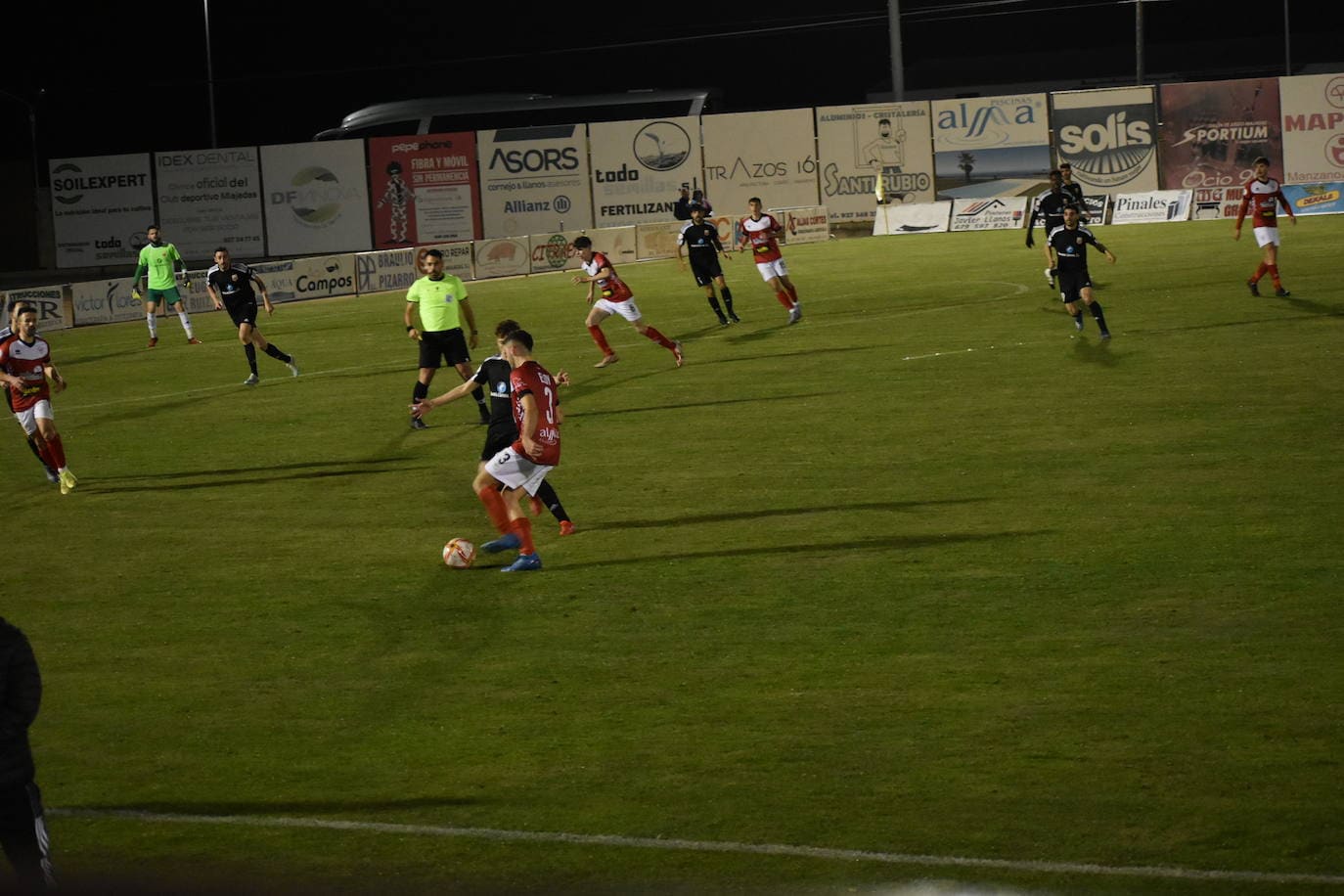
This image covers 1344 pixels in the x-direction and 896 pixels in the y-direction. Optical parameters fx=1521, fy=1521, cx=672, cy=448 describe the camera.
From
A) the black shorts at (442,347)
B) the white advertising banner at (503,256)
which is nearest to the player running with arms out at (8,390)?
the black shorts at (442,347)

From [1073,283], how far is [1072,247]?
63cm

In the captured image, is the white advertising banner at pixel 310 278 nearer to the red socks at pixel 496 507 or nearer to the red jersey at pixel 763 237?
the red jersey at pixel 763 237

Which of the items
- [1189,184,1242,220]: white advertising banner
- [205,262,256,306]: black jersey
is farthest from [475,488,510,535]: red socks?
[1189,184,1242,220]: white advertising banner

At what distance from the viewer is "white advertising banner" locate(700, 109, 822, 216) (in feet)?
190

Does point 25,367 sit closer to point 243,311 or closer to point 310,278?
point 243,311

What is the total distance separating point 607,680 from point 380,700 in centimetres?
165

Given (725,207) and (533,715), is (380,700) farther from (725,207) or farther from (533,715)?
(725,207)

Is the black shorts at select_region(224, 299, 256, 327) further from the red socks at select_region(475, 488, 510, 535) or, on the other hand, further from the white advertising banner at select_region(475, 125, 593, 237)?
the white advertising banner at select_region(475, 125, 593, 237)

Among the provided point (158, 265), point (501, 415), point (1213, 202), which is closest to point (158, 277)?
point (158, 265)

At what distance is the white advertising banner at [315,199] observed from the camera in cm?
6066

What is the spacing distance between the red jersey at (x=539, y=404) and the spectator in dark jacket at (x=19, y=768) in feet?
23.0

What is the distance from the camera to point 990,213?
2032 inches

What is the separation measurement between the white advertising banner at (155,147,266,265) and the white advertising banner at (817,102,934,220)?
75.5ft

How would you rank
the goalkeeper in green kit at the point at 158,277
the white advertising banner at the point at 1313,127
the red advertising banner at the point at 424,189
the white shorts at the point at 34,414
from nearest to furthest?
1. the white shorts at the point at 34,414
2. the goalkeeper in green kit at the point at 158,277
3. the white advertising banner at the point at 1313,127
4. the red advertising banner at the point at 424,189
